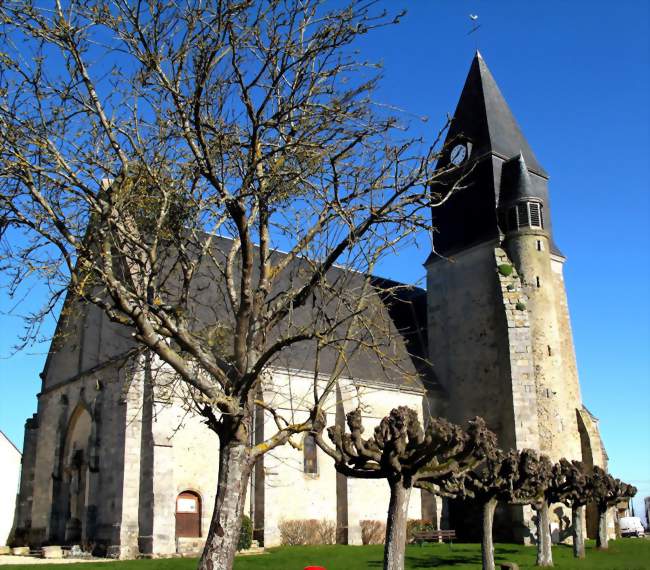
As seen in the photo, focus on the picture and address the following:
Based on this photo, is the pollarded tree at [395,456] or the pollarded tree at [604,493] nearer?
the pollarded tree at [395,456]

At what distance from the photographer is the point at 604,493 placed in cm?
2416

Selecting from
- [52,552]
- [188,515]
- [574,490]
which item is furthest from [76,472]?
[574,490]

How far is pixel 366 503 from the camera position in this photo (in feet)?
84.9

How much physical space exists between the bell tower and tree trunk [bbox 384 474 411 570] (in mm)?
15001

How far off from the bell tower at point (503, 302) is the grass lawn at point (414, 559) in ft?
15.4

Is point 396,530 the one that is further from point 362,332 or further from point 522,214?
point 522,214

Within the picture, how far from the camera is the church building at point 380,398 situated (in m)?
21.2

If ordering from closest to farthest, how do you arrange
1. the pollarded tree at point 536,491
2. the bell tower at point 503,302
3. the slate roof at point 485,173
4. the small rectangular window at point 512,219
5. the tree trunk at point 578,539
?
the pollarded tree at point 536,491
the tree trunk at point 578,539
the bell tower at point 503,302
the small rectangular window at point 512,219
the slate roof at point 485,173

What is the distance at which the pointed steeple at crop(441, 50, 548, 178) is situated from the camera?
103 ft


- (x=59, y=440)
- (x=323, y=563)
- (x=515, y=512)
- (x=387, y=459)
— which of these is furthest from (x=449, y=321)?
(x=387, y=459)

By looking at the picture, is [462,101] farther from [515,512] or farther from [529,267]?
[515,512]

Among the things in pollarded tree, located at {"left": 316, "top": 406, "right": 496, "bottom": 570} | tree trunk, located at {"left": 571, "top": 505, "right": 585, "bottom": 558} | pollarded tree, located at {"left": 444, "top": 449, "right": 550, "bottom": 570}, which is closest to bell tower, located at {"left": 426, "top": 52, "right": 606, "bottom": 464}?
tree trunk, located at {"left": 571, "top": 505, "right": 585, "bottom": 558}

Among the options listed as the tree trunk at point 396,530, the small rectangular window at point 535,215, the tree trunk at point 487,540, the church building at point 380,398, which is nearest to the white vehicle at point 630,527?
the church building at point 380,398

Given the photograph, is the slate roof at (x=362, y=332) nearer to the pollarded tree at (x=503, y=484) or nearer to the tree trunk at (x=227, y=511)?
the pollarded tree at (x=503, y=484)
